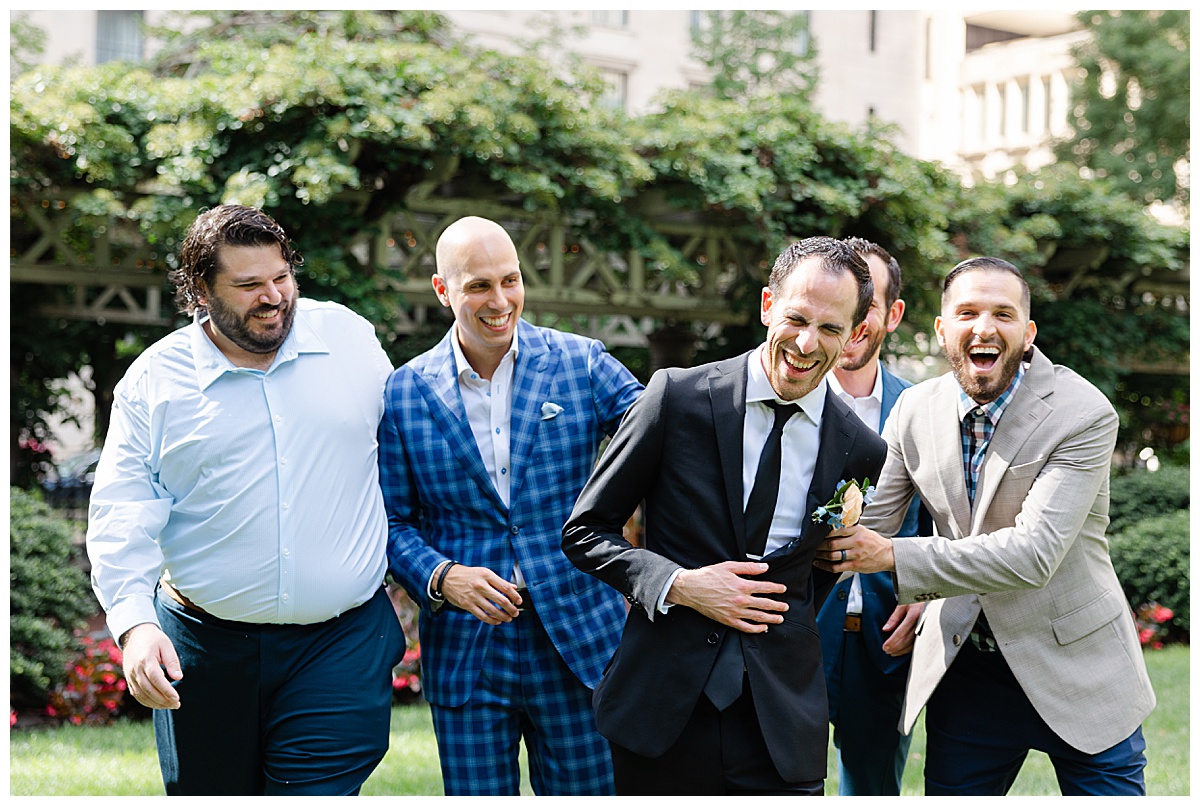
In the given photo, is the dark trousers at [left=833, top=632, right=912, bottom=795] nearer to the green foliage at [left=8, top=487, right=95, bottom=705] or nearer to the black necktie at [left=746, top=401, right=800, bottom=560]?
the black necktie at [left=746, top=401, right=800, bottom=560]

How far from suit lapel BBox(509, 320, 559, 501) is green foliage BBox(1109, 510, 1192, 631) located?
10367mm

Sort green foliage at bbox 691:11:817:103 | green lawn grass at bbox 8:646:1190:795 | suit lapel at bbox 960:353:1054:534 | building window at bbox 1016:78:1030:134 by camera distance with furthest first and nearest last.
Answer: building window at bbox 1016:78:1030:134 < green foliage at bbox 691:11:817:103 < green lawn grass at bbox 8:646:1190:795 < suit lapel at bbox 960:353:1054:534

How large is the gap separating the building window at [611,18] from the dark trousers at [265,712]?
2825cm

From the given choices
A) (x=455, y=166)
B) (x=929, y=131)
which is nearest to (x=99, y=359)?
(x=455, y=166)

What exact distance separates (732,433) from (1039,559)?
108cm

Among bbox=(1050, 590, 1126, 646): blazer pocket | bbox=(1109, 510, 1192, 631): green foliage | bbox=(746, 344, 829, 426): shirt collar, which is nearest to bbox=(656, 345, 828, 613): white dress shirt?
bbox=(746, 344, 829, 426): shirt collar

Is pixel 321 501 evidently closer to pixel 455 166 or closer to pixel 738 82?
pixel 455 166

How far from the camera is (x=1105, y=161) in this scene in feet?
84.9

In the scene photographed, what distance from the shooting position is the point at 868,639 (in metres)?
4.20

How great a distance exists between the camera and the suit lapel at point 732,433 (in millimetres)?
2934

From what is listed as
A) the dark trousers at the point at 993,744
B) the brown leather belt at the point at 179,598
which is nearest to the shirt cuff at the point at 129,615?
the brown leather belt at the point at 179,598

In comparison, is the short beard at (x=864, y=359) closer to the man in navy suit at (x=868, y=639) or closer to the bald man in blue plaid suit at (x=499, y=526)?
A: the man in navy suit at (x=868, y=639)

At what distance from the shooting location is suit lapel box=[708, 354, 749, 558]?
115 inches

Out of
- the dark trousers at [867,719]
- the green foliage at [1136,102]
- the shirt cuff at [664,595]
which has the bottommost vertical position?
the dark trousers at [867,719]
